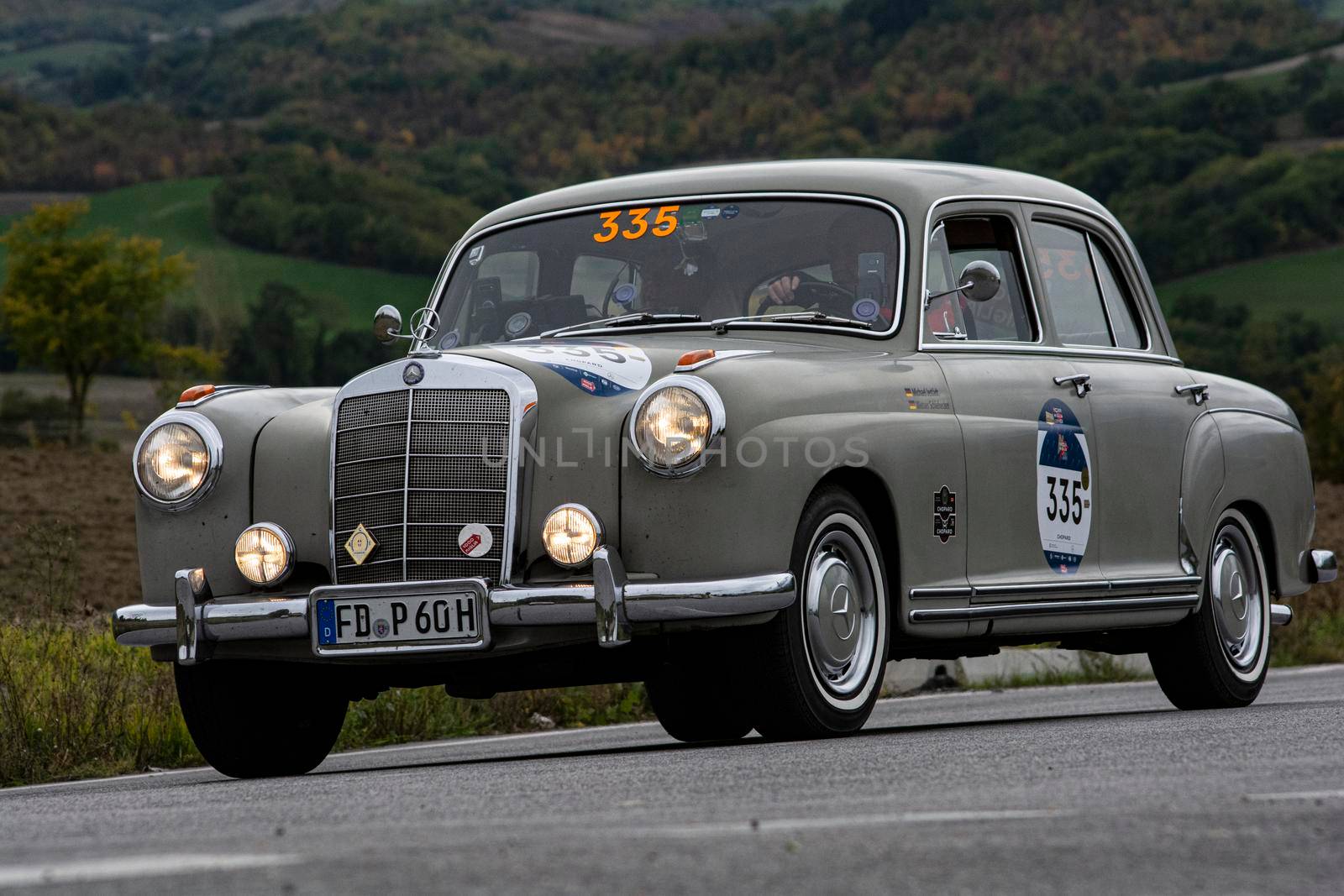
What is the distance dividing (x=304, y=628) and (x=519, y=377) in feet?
3.56

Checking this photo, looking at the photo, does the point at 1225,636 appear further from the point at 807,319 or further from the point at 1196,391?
the point at 807,319

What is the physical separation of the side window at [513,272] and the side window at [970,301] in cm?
162

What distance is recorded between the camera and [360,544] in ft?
23.0

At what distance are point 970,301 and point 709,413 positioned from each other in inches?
83.6

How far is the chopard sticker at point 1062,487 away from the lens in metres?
8.14

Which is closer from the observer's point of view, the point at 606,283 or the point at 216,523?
the point at 216,523

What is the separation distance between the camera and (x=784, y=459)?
6.68m

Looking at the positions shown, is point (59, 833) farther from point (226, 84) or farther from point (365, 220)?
point (226, 84)

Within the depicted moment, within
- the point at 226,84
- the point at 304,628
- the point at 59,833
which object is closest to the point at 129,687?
the point at 304,628

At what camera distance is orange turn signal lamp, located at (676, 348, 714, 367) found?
674cm

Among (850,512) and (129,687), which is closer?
(850,512)

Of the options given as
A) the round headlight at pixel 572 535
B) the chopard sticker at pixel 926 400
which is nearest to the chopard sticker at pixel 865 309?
the chopard sticker at pixel 926 400

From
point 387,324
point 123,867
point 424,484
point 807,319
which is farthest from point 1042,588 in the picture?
point 123,867

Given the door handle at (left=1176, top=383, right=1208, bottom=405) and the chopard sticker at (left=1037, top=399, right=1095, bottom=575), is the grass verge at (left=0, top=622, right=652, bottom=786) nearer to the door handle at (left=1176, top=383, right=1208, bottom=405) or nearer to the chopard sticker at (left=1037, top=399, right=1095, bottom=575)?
the chopard sticker at (left=1037, top=399, right=1095, bottom=575)
